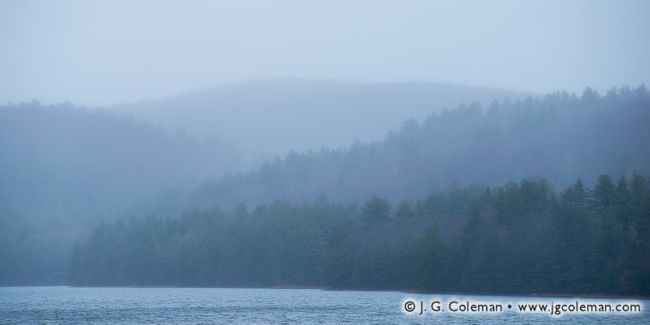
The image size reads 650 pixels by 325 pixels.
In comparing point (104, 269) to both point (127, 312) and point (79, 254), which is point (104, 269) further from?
point (127, 312)

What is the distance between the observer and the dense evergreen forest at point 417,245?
105625 millimetres

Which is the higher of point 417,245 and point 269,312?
point 417,245

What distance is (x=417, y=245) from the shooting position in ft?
412

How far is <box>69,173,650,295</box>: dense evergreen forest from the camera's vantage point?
105625mm

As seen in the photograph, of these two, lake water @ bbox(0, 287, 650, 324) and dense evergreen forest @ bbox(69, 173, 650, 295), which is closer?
lake water @ bbox(0, 287, 650, 324)

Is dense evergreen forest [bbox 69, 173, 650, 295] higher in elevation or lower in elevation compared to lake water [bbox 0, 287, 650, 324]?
higher

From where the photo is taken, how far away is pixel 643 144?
641 feet

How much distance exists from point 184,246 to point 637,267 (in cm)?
10082

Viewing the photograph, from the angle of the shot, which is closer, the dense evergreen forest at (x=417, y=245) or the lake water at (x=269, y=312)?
the lake water at (x=269, y=312)

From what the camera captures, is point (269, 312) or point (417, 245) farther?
point (417, 245)

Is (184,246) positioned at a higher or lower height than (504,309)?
higher

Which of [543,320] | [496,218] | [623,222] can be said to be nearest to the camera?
[543,320]

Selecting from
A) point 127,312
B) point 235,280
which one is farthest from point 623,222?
point 235,280

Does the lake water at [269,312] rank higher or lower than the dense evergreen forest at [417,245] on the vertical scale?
lower
